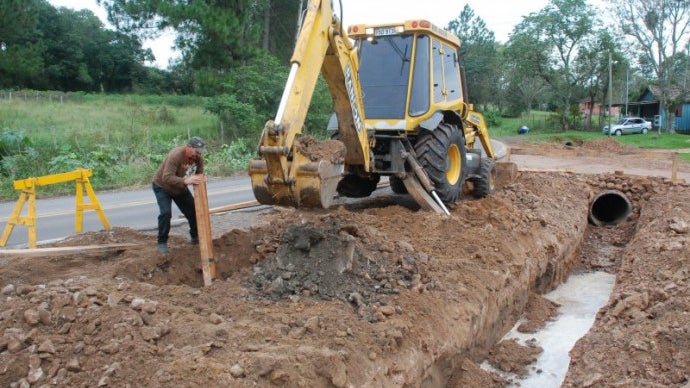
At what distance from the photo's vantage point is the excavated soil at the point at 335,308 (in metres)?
3.49

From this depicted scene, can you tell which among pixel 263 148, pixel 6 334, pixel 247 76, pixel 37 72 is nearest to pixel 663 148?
pixel 247 76

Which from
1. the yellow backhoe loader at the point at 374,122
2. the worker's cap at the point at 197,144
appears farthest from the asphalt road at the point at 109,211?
the yellow backhoe loader at the point at 374,122

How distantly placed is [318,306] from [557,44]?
43.5m

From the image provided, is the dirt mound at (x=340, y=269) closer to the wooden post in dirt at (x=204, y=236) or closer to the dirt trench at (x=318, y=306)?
the dirt trench at (x=318, y=306)

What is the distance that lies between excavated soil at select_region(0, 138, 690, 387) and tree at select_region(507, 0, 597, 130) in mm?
37743

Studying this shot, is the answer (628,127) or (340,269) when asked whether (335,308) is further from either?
(628,127)

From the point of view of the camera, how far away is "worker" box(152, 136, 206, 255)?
609cm

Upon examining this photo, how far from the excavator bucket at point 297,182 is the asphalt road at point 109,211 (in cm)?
389

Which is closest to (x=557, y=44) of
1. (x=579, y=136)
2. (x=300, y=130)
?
(x=579, y=136)

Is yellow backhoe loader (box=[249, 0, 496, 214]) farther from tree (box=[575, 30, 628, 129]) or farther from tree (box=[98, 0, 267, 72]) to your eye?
tree (box=[575, 30, 628, 129])

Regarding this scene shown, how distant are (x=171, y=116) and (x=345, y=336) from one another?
78.4 feet

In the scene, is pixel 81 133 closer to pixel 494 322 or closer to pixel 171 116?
pixel 171 116

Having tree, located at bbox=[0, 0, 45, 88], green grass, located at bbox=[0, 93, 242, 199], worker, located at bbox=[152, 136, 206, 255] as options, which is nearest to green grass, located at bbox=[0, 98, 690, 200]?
green grass, located at bbox=[0, 93, 242, 199]

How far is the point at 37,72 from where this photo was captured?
4116 cm
